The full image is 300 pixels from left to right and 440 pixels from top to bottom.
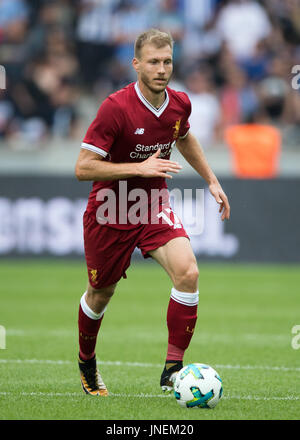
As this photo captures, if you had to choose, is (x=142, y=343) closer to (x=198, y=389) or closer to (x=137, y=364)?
(x=137, y=364)

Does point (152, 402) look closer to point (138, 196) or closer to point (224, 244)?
point (138, 196)

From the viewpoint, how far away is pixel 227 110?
16312mm

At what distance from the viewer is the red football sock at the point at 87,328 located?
6.30 meters

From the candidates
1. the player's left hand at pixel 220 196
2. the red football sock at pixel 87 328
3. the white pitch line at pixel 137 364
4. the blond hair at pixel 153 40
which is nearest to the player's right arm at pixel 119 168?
the player's left hand at pixel 220 196

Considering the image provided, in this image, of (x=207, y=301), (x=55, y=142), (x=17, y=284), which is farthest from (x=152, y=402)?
(x=55, y=142)

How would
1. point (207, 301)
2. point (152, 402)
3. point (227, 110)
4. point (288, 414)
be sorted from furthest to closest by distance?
1. point (227, 110)
2. point (207, 301)
3. point (152, 402)
4. point (288, 414)

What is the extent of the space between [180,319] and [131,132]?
1.30m

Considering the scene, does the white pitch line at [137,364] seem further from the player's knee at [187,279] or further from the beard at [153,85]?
the beard at [153,85]

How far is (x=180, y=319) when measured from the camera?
587cm

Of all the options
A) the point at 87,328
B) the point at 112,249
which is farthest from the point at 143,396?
the point at 112,249

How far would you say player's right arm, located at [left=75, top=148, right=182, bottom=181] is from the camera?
5621 millimetres

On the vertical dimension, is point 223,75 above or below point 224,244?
above

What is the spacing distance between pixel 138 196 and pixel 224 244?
8691 millimetres

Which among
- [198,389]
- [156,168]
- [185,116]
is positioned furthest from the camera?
[185,116]
